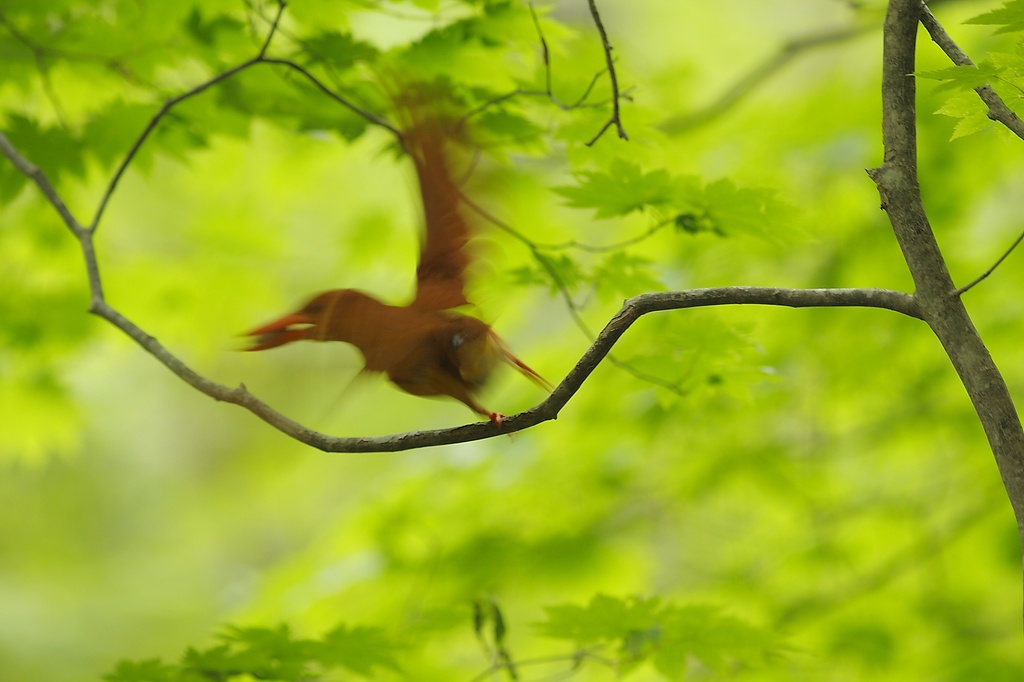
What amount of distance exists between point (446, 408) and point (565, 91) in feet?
12.1

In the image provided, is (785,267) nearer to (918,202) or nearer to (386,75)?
(386,75)

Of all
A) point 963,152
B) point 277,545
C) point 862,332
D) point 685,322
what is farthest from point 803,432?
point 277,545

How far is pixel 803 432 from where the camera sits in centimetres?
172

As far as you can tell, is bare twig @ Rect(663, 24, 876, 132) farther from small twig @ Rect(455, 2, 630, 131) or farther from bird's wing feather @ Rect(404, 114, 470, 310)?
bird's wing feather @ Rect(404, 114, 470, 310)

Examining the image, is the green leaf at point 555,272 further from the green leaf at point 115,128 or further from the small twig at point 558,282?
the green leaf at point 115,128

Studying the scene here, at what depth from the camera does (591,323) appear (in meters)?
1.62

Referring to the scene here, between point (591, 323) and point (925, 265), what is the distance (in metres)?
1.15

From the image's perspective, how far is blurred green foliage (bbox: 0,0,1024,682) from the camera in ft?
2.58

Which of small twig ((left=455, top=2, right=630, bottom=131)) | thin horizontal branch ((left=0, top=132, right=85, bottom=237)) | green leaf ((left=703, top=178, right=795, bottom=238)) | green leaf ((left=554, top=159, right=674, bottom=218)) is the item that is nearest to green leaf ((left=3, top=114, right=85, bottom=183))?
thin horizontal branch ((left=0, top=132, right=85, bottom=237))

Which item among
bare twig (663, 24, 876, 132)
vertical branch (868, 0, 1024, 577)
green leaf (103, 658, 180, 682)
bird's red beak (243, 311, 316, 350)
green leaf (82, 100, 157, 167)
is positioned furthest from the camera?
bare twig (663, 24, 876, 132)

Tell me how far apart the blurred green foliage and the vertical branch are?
0.03 meters

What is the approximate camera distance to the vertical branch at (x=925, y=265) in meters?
0.45

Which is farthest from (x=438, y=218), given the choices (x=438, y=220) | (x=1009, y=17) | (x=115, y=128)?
(x=115, y=128)

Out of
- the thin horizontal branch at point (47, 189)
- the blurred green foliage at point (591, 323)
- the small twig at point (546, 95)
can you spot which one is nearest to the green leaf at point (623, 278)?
the blurred green foliage at point (591, 323)
